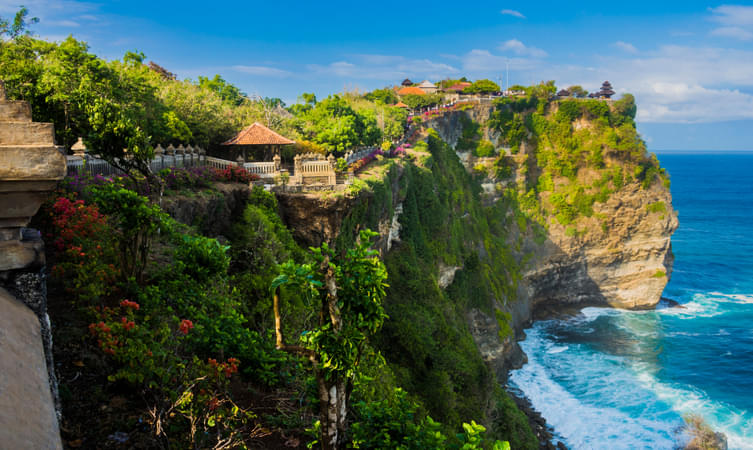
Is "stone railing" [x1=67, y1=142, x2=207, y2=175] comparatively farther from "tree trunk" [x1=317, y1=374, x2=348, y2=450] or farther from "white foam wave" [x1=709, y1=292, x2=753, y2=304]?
"white foam wave" [x1=709, y1=292, x2=753, y2=304]

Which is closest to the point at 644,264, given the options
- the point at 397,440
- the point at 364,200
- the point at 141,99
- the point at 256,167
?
the point at 364,200

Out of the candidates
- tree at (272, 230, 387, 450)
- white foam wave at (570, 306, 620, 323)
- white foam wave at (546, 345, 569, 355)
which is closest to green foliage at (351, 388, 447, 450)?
tree at (272, 230, 387, 450)

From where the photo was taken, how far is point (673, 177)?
18075 centimetres

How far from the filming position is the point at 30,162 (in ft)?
11.9

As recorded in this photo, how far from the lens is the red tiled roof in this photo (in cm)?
2561

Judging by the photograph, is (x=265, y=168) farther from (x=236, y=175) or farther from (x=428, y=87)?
(x=428, y=87)

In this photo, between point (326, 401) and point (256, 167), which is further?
point (256, 167)

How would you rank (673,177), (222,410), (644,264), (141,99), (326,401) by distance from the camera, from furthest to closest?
(673,177), (644,264), (141,99), (222,410), (326,401)

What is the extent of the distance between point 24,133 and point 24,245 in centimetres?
85

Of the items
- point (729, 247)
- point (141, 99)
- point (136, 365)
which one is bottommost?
point (729, 247)

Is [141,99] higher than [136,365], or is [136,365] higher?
[141,99]

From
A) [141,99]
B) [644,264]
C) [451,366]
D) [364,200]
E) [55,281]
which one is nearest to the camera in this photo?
[55,281]

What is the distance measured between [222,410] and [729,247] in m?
91.1

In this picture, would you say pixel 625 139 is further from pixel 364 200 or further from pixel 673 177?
pixel 673 177
